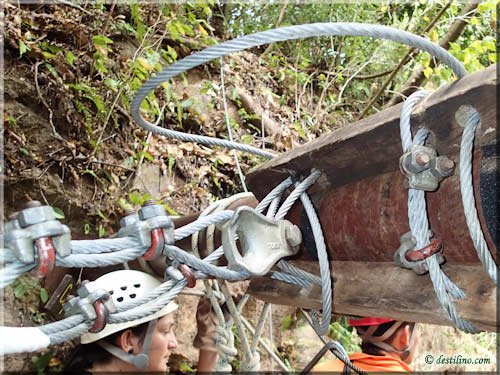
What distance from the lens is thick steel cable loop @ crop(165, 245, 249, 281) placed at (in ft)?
3.66

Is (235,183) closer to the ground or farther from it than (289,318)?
farther from it

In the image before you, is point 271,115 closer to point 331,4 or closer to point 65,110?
point 331,4

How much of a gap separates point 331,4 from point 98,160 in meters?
3.60

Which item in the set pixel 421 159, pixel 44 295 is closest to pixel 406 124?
pixel 421 159

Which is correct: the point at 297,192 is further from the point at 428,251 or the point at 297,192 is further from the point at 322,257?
the point at 428,251

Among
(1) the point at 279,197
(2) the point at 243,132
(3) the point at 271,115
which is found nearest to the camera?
(1) the point at 279,197

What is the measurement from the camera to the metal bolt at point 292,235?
4.24 ft

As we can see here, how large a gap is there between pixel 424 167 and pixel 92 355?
2.21m

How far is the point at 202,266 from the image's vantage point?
1.15m

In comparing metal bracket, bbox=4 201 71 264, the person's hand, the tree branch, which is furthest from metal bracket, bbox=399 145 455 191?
the tree branch

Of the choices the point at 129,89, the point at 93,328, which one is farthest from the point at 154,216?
the point at 129,89

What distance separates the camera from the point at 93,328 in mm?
1079

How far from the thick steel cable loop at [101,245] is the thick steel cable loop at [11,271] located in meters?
0.10

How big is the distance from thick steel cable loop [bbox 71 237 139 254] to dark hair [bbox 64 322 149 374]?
5.45 feet
